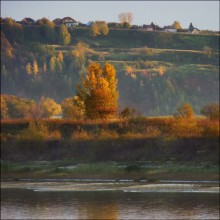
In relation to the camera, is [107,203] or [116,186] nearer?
[107,203]

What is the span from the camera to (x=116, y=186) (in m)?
50.1

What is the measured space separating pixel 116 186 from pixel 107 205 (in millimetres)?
9175

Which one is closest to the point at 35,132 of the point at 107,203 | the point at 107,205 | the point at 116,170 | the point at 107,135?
the point at 107,135

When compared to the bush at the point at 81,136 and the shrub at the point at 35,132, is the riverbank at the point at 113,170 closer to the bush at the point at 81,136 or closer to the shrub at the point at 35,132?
the shrub at the point at 35,132

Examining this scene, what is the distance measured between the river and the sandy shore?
0.07 m

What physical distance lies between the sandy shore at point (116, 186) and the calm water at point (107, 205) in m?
1.73

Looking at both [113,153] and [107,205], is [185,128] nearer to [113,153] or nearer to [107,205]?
[113,153]

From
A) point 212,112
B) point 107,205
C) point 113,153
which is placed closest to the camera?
point 107,205

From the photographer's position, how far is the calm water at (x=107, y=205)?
36875mm

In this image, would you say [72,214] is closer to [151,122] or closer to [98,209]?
[98,209]

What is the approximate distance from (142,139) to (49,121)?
40.9 ft

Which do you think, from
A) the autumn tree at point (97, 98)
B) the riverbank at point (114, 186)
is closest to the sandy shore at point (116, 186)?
the riverbank at point (114, 186)

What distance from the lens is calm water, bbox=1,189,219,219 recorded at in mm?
36875

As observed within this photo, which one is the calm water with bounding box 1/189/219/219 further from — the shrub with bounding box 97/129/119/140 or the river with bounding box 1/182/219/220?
the shrub with bounding box 97/129/119/140
